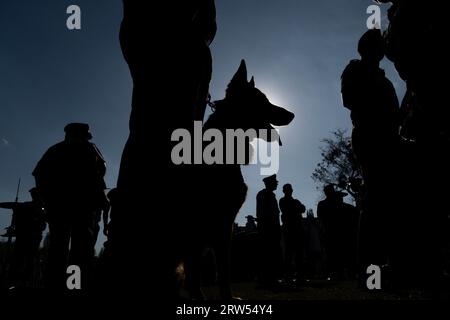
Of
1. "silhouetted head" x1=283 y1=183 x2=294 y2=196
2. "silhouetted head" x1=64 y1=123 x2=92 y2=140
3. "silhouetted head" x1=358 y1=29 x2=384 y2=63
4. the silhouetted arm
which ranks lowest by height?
the silhouetted arm

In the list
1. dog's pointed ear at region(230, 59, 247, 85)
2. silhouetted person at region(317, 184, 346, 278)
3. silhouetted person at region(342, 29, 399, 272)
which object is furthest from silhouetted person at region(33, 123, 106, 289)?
silhouetted person at region(317, 184, 346, 278)

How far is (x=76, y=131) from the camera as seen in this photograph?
4398 millimetres

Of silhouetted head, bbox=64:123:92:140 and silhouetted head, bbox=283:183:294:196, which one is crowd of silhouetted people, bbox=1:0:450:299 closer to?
silhouetted head, bbox=64:123:92:140

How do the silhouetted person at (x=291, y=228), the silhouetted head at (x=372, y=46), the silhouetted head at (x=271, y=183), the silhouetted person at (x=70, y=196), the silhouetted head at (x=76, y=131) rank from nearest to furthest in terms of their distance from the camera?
the silhouetted person at (x=70, y=196) < the silhouetted head at (x=372, y=46) < the silhouetted head at (x=76, y=131) < the silhouetted head at (x=271, y=183) < the silhouetted person at (x=291, y=228)

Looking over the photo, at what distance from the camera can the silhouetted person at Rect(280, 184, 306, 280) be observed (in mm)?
8469

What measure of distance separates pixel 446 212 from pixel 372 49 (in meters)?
2.17

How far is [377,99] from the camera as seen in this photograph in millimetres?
3564

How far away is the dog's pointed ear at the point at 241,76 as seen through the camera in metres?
4.05

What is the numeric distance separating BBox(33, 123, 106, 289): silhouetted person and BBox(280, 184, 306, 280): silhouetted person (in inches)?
216

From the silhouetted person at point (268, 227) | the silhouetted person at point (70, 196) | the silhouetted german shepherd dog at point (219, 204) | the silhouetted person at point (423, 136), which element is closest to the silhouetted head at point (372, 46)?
the silhouetted person at point (423, 136)

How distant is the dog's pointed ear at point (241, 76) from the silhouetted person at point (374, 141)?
125cm

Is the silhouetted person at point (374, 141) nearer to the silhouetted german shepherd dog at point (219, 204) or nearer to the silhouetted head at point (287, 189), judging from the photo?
the silhouetted german shepherd dog at point (219, 204)
